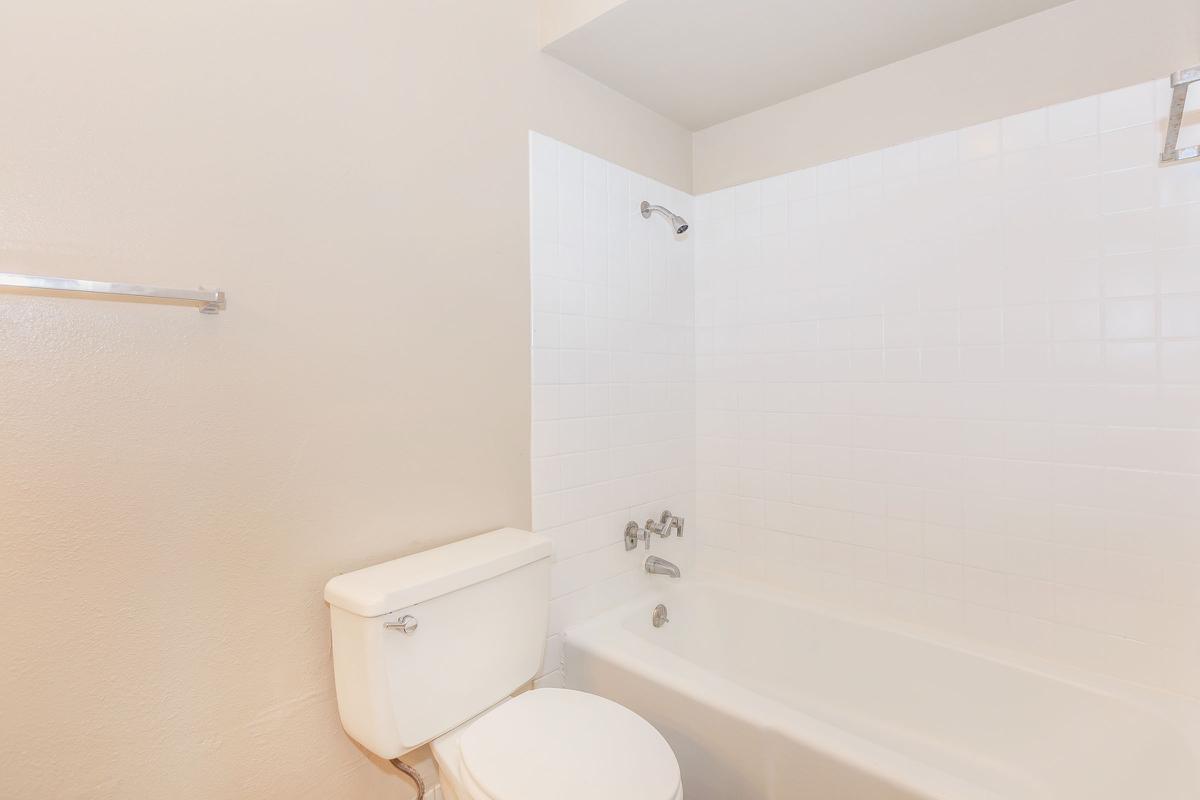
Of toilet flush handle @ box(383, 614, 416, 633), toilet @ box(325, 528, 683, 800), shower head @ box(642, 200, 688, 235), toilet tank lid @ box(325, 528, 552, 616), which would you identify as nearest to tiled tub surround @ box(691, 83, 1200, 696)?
shower head @ box(642, 200, 688, 235)

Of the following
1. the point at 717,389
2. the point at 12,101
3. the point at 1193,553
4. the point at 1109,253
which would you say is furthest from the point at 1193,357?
the point at 12,101

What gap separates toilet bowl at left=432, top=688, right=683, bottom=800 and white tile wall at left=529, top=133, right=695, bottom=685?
45 cm

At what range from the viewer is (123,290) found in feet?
3.26

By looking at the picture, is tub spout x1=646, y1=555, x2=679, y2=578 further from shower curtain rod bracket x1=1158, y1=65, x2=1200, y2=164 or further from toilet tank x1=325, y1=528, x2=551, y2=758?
shower curtain rod bracket x1=1158, y1=65, x2=1200, y2=164

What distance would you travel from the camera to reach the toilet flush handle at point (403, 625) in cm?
118

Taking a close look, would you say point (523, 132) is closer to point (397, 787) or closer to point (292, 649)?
point (292, 649)

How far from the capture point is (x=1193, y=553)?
1439 mm

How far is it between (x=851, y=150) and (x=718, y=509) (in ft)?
4.57

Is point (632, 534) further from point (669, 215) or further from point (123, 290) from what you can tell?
point (123, 290)

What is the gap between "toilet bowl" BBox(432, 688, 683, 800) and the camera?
42.0 inches

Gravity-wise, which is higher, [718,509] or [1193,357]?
[1193,357]

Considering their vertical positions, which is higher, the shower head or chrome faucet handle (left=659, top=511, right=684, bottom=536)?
the shower head

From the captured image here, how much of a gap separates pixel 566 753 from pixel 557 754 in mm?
18

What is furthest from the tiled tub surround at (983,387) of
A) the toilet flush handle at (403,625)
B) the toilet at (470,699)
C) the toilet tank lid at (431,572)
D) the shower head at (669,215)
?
the toilet flush handle at (403,625)
